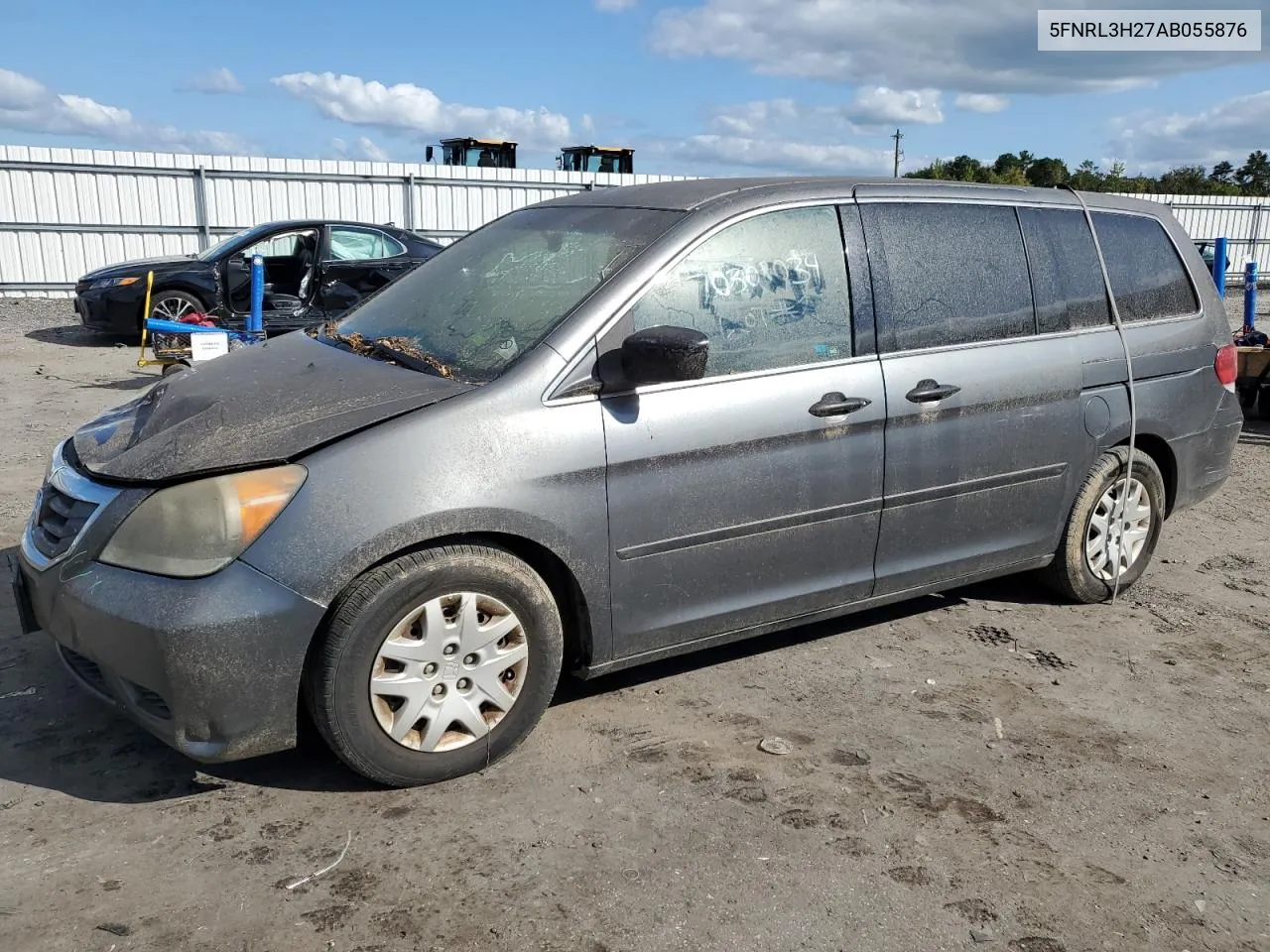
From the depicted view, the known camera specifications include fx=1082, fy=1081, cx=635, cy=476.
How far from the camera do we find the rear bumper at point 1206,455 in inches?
203

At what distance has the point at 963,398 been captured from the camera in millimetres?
4195

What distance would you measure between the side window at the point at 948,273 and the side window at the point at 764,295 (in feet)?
0.72

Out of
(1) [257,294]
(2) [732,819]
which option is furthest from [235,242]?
(2) [732,819]

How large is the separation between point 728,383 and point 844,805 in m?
1.41

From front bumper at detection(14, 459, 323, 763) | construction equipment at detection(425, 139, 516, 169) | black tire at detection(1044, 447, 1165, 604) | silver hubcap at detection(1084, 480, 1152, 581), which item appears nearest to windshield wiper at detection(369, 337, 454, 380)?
front bumper at detection(14, 459, 323, 763)

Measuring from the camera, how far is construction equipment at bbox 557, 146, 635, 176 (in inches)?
1076

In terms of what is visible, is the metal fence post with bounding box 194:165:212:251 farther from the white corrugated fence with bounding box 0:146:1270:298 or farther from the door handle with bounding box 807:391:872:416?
the door handle with bounding box 807:391:872:416

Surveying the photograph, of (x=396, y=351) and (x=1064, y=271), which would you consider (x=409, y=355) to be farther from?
(x=1064, y=271)

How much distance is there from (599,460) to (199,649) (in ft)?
4.19

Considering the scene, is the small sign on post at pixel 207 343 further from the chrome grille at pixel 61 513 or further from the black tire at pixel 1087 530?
the black tire at pixel 1087 530

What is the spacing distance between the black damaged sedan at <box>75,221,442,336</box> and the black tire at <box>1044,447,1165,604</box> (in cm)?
954

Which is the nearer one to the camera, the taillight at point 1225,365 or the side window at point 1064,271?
the side window at point 1064,271

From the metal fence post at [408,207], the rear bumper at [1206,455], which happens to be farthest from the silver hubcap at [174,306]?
the rear bumper at [1206,455]

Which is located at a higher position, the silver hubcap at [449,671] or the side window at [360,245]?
the side window at [360,245]
